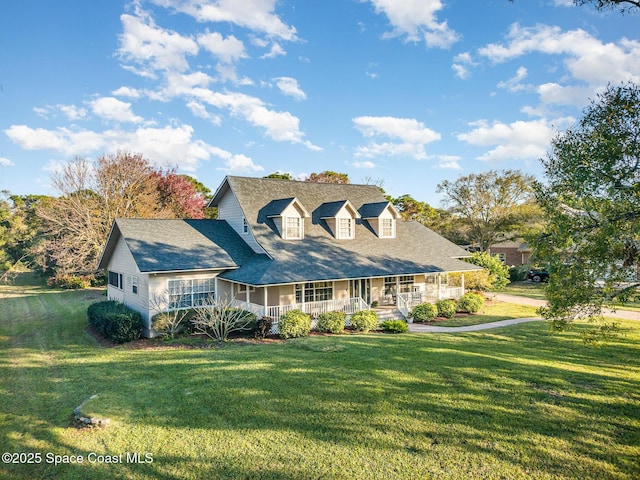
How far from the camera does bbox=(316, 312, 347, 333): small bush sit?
56.3 ft

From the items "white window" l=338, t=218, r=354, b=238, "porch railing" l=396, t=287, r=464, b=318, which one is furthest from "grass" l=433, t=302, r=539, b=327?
"white window" l=338, t=218, r=354, b=238

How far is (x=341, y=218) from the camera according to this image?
22.6 m

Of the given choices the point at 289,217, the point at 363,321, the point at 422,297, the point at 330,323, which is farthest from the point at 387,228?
the point at 330,323

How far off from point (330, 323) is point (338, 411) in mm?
9079

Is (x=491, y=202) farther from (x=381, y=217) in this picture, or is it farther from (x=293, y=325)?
(x=293, y=325)

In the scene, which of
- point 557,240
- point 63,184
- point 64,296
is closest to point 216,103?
point 63,184

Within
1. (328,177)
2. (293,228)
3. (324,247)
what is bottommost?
(324,247)

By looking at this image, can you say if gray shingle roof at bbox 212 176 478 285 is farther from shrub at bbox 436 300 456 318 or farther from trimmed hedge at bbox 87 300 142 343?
trimmed hedge at bbox 87 300 142 343

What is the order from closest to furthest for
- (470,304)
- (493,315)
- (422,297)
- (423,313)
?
(423,313)
(493,315)
(470,304)
(422,297)

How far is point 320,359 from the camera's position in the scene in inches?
465

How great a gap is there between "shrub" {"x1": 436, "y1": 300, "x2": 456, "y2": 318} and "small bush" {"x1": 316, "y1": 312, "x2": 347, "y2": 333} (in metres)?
6.73

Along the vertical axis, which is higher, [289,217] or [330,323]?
[289,217]

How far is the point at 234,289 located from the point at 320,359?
29.2 feet

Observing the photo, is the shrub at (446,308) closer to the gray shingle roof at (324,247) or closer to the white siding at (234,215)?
the gray shingle roof at (324,247)
